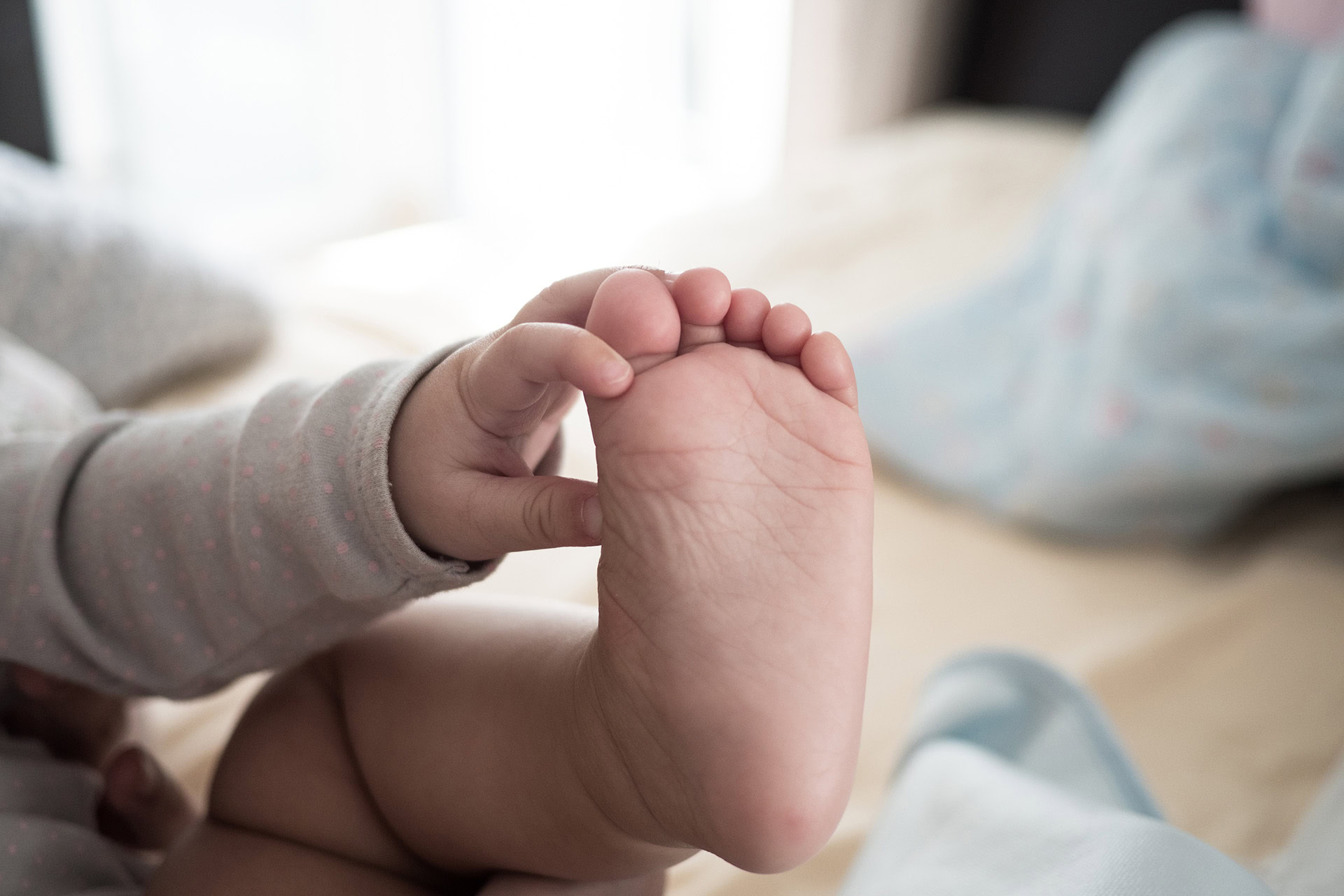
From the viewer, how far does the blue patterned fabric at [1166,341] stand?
0.86 m

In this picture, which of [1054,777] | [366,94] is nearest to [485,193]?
[366,94]

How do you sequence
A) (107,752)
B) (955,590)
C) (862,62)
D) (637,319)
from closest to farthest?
(637,319) → (107,752) → (955,590) → (862,62)

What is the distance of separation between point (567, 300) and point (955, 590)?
0.52 meters

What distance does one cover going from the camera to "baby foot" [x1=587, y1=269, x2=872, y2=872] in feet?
1.30

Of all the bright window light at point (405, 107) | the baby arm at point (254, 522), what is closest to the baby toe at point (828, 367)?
the baby arm at point (254, 522)

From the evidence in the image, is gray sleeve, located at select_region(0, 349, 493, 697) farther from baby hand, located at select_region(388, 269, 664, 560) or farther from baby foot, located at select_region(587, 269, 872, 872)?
baby foot, located at select_region(587, 269, 872, 872)

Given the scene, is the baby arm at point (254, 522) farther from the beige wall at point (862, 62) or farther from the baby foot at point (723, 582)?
the beige wall at point (862, 62)

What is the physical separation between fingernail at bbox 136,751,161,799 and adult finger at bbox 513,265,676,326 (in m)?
0.36

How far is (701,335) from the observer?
44cm

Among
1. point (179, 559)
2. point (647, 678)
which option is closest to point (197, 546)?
point (179, 559)

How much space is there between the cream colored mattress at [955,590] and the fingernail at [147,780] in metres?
0.09

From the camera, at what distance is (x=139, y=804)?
0.58 m

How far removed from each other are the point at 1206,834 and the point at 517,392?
0.53 metres

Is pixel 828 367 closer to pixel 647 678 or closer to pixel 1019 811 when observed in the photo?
pixel 647 678
